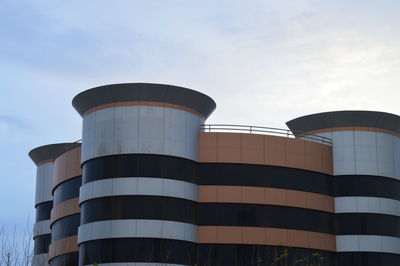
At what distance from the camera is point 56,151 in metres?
75.9

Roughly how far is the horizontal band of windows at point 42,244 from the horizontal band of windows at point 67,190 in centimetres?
1166

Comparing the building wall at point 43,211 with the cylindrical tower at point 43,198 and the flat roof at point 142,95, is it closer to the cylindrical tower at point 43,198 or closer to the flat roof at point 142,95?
the cylindrical tower at point 43,198

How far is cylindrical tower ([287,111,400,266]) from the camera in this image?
59250 mm

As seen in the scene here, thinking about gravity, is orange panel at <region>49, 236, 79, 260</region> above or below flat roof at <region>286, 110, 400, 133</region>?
below

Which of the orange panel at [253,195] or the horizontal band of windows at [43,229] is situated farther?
the horizontal band of windows at [43,229]

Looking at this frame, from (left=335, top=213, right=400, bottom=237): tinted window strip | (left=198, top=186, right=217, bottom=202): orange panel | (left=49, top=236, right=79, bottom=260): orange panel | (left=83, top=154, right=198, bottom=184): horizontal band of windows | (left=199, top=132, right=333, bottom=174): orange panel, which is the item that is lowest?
(left=49, top=236, right=79, bottom=260): orange panel

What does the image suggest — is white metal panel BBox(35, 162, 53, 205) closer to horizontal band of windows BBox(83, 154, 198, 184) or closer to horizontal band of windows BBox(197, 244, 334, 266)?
horizontal band of windows BBox(83, 154, 198, 184)

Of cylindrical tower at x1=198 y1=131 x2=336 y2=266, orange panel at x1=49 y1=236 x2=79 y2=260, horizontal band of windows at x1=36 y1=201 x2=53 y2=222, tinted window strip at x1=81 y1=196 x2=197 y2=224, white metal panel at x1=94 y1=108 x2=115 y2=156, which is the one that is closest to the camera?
tinted window strip at x1=81 y1=196 x2=197 y2=224

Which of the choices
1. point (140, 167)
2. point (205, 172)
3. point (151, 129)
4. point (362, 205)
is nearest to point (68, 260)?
point (140, 167)

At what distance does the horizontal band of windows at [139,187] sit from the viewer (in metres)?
52.8

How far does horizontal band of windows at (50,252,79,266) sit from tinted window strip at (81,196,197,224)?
651 centimetres

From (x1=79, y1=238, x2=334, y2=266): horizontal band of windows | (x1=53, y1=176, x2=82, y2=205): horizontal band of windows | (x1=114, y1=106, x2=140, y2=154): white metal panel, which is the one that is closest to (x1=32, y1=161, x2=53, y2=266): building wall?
(x1=53, y1=176, x2=82, y2=205): horizontal band of windows

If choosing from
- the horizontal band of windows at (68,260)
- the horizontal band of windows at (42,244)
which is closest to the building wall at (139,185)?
the horizontal band of windows at (68,260)

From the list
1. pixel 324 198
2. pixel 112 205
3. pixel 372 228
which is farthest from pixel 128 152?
pixel 372 228
